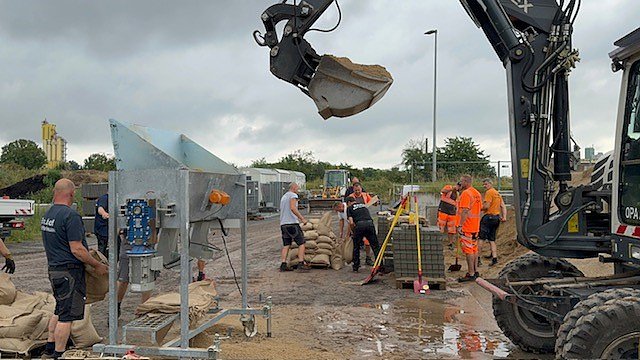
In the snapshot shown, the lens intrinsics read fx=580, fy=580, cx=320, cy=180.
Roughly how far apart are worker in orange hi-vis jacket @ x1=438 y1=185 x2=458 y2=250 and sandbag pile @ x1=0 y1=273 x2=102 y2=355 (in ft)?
28.9

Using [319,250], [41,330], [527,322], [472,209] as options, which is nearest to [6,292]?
[41,330]

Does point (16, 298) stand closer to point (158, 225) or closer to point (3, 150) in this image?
point (158, 225)

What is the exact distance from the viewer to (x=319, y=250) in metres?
11.9

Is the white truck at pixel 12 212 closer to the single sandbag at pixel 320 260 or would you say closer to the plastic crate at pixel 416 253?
the single sandbag at pixel 320 260

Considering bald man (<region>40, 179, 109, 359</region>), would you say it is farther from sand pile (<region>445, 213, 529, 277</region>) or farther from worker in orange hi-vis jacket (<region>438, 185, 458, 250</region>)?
worker in orange hi-vis jacket (<region>438, 185, 458, 250</region>)

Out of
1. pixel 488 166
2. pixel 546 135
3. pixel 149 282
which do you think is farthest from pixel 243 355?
pixel 488 166

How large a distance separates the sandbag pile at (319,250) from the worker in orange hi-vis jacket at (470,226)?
2744 mm

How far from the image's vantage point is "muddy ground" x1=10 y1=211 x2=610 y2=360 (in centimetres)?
609

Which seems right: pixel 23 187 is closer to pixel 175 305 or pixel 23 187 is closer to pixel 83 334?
pixel 83 334

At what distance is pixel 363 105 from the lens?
5559 mm

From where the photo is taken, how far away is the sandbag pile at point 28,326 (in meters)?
5.61

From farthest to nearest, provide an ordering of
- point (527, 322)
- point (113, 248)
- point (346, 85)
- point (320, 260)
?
point (320, 260)
point (527, 322)
point (346, 85)
point (113, 248)

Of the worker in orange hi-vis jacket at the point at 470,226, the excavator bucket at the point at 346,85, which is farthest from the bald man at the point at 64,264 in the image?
the worker in orange hi-vis jacket at the point at 470,226

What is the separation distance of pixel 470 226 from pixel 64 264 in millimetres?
7133
